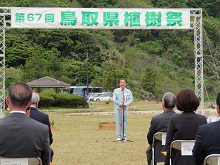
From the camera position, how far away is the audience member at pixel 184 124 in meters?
5.03

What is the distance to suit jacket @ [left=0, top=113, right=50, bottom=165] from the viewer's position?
3748 millimetres

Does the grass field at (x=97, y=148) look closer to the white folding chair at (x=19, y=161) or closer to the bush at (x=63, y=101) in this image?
the white folding chair at (x=19, y=161)

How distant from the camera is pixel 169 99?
20.1 feet

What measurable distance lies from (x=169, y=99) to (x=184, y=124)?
3.30ft

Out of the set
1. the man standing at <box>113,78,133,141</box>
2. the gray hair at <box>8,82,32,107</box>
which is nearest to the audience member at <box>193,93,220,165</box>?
the gray hair at <box>8,82,32,107</box>

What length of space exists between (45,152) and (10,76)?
44.9 m

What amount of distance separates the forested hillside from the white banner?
27.4 metres

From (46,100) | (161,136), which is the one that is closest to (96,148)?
(161,136)

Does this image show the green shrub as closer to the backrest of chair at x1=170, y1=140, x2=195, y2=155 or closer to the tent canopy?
the tent canopy

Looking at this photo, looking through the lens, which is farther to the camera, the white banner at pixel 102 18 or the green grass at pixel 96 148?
the white banner at pixel 102 18

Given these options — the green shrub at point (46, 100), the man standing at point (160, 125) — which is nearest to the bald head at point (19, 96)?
the man standing at point (160, 125)

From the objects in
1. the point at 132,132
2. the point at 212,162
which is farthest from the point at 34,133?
the point at 132,132

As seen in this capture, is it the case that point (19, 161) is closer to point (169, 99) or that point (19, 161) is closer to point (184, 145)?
point (184, 145)

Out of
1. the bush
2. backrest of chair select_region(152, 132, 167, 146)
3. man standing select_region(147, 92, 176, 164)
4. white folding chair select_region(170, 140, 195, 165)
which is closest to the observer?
white folding chair select_region(170, 140, 195, 165)
